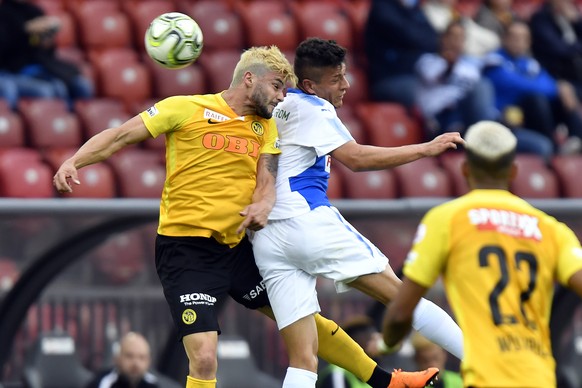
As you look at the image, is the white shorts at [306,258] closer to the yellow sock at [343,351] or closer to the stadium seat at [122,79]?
the yellow sock at [343,351]

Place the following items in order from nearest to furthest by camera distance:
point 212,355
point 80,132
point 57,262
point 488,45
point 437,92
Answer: point 212,355, point 57,262, point 80,132, point 437,92, point 488,45

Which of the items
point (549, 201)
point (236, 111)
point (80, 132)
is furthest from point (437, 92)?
point (236, 111)

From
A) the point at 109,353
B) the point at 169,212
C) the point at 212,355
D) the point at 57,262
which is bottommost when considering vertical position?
the point at 109,353

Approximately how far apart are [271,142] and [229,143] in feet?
0.74

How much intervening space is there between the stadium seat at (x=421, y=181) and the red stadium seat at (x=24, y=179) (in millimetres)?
3082

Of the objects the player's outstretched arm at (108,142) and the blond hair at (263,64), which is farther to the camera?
the blond hair at (263,64)

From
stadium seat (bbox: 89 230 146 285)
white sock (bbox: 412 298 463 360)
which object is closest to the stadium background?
stadium seat (bbox: 89 230 146 285)

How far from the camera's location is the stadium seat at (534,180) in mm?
13258

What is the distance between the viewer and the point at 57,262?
11273 mm

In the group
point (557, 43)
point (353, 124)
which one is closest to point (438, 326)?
point (353, 124)

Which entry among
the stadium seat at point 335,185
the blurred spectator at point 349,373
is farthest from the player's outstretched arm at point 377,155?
the stadium seat at point 335,185

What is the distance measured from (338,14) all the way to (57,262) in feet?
16.9

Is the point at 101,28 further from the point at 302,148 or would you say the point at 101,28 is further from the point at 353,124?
the point at 302,148

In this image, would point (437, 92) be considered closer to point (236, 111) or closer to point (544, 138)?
point (544, 138)
